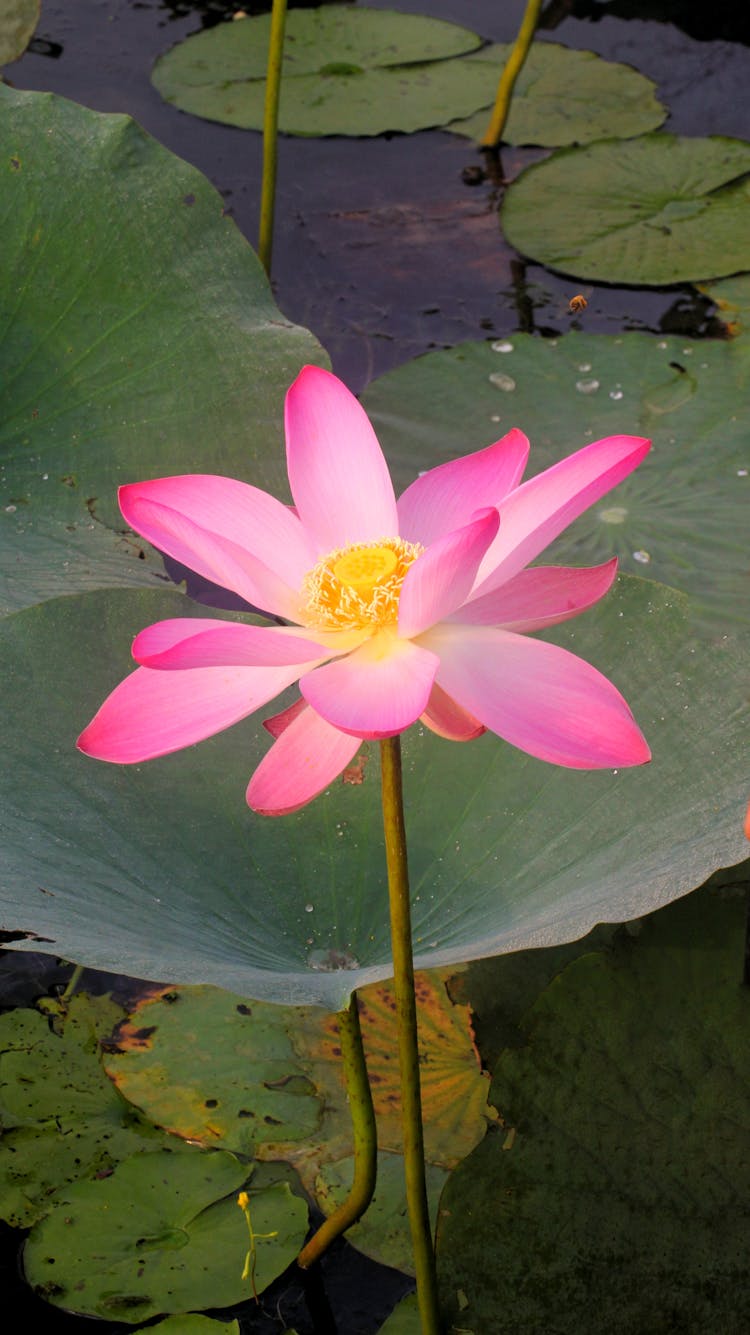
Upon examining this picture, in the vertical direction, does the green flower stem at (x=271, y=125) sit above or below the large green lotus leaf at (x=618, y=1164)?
above

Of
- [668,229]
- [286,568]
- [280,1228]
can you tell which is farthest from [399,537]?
[668,229]

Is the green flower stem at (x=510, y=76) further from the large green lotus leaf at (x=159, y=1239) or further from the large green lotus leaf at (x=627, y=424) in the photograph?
the large green lotus leaf at (x=159, y=1239)

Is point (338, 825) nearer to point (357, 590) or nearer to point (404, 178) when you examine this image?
point (357, 590)

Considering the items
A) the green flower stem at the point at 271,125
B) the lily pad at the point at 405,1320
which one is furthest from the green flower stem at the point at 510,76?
the lily pad at the point at 405,1320

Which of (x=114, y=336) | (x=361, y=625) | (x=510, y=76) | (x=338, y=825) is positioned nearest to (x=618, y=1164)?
(x=338, y=825)

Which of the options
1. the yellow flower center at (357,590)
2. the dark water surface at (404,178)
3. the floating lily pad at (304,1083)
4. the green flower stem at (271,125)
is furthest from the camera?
the dark water surface at (404,178)

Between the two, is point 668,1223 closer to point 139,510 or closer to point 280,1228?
Result: point 280,1228
